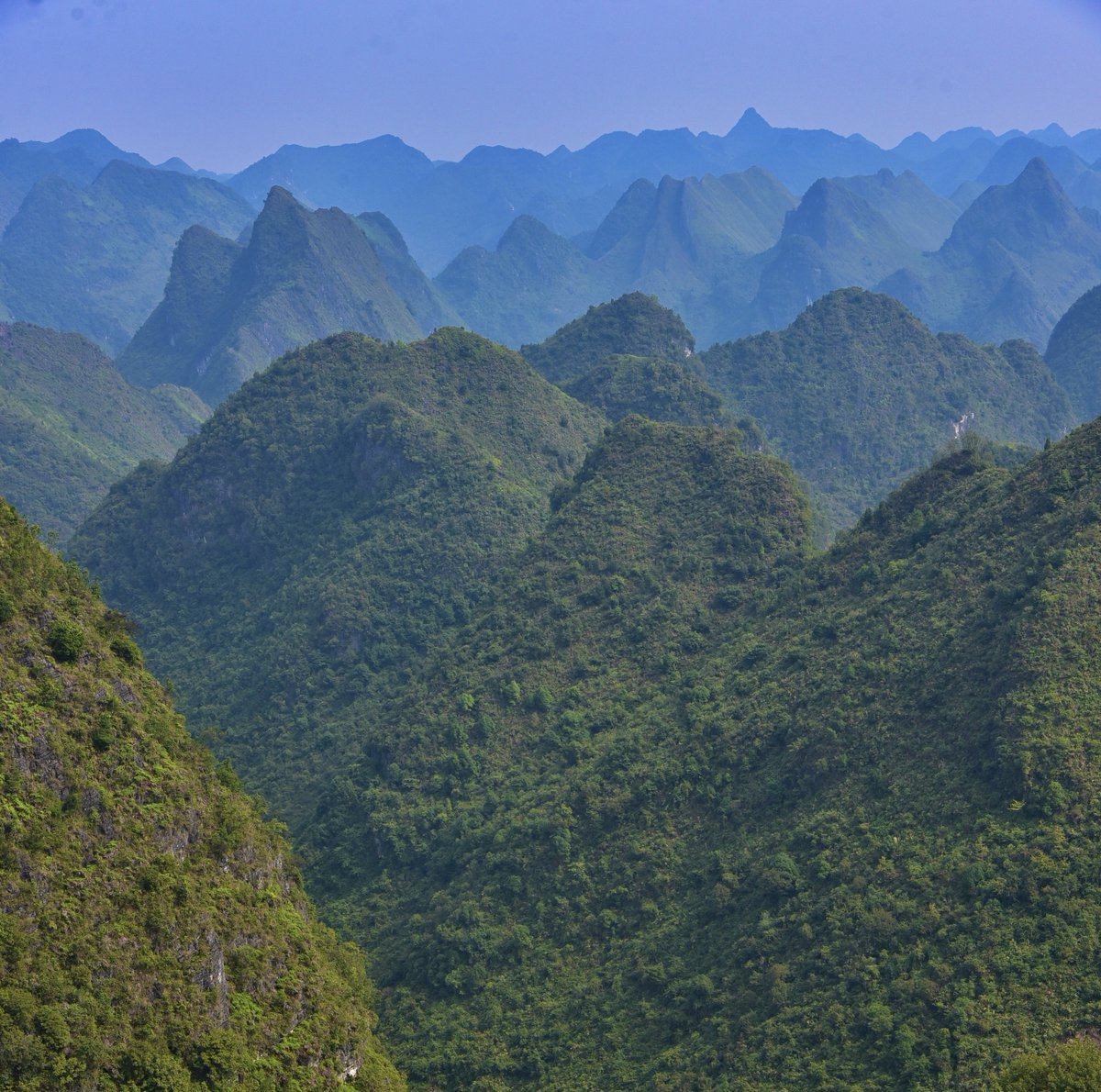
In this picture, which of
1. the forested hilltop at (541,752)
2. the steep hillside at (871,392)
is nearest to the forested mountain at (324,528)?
the forested hilltop at (541,752)

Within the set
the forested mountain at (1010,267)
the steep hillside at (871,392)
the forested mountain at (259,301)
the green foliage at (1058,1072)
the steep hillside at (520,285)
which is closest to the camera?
the green foliage at (1058,1072)

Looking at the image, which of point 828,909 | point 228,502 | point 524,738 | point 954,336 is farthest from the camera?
point 954,336

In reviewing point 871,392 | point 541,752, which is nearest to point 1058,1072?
point 541,752

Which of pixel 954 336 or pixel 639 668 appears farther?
pixel 954 336

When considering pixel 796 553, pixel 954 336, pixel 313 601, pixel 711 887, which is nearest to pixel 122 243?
pixel 954 336

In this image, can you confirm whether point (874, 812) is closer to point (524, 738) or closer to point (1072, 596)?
point (1072, 596)

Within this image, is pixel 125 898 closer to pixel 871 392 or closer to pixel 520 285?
pixel 871 392

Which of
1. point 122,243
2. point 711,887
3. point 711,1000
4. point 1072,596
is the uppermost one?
point 122,243

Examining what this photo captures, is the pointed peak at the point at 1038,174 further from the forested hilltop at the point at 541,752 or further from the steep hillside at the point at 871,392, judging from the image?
the forested hilltop at the point at 541,752
